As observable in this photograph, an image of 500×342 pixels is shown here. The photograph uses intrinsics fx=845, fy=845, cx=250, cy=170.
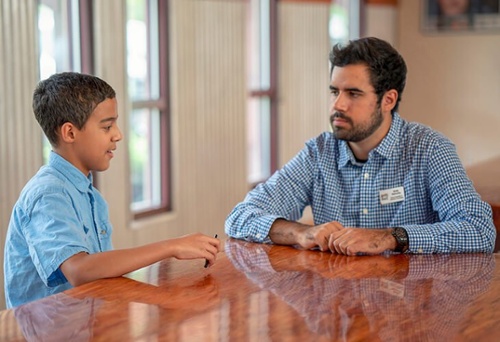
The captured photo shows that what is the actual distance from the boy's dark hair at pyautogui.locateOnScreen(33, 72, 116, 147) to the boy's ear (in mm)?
11

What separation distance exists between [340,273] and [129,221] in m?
3.00

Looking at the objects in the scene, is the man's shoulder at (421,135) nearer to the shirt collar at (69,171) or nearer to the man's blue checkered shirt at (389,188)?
the man's blue checkered shirt at (389,188)

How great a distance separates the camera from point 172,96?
550 centimetres

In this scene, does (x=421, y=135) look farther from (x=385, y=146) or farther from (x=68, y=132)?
(x=68, y=132)

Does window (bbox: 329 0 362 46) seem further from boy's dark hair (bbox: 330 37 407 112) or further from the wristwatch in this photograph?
the wristwatch

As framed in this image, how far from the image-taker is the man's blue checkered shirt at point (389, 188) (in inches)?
102

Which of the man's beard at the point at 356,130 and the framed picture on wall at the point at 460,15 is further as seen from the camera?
the framed picture on wall at the point at 460,15

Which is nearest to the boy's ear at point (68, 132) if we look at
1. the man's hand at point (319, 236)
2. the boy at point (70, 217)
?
the boy at point (70, 217)

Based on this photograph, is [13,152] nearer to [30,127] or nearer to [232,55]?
[30,127]

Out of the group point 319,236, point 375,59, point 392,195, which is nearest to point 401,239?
point 319,236

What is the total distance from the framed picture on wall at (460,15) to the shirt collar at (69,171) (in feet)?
23.5

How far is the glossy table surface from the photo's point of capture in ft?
5.63

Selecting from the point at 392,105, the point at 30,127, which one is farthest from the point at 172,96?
the point at 392,105

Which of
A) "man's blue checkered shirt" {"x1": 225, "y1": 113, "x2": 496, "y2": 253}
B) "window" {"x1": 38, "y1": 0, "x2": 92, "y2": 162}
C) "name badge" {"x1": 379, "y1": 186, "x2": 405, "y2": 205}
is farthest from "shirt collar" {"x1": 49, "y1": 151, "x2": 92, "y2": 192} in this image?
"window" {"x1": 38, "y1": 0, "x2": 92, "y2": 162}
